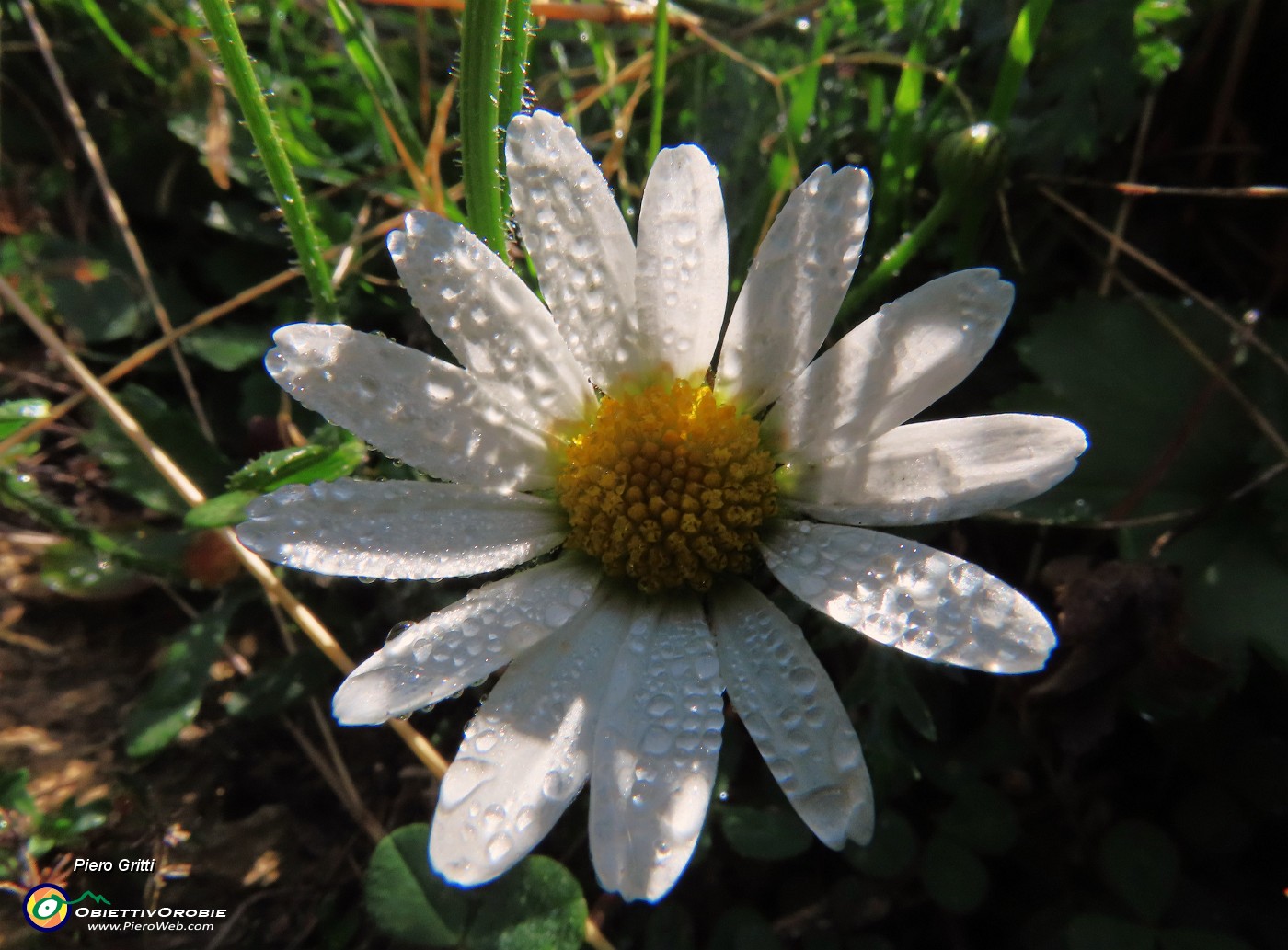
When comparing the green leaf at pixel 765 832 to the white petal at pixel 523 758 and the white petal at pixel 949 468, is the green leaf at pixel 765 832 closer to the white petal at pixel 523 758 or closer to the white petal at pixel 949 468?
the white petal at pixel 523 758

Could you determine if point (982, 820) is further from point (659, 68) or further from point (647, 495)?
point (659, 68)

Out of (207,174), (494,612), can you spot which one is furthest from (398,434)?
(207,174)

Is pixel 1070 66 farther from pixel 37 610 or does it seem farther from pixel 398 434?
pixel 37 610

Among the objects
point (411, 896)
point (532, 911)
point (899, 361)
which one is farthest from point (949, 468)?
point (411, 896)

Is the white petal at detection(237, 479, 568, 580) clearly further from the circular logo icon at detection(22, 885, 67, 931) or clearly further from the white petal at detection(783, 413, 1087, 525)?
the circular logo icon at detection(22, 885, 67, 931)

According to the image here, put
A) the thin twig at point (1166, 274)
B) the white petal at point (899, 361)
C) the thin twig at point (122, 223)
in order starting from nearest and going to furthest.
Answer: the white petal at point (899, 361)
the thin twig at point (1166, 274)
the thin twig at point (122, 223)
